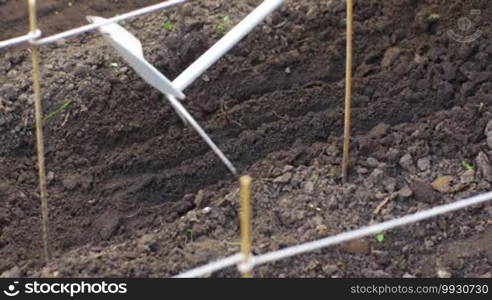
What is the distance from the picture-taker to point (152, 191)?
403 cm

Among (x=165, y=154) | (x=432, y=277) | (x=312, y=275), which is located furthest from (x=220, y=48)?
(x=432, y=277)

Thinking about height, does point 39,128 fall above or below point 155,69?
below

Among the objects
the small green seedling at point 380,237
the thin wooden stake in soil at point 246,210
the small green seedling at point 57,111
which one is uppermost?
the small green seedling at point 57,111

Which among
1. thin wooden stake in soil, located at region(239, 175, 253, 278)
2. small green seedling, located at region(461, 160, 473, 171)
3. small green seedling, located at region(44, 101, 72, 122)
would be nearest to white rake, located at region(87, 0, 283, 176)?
small green seedling, located at region(44, 101, 72, 122)

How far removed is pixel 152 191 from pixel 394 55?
1.39 metres

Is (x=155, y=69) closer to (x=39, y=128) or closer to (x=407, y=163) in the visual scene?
(x=39, y=128)

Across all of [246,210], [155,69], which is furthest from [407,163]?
[246,210]

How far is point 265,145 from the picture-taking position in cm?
419

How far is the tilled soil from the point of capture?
3633 millimetres

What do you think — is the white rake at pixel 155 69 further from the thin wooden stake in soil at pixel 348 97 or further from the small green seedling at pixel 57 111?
the small green seedling at pixel 57 111

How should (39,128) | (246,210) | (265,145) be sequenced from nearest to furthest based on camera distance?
(246,210), (39,128), (265,145)

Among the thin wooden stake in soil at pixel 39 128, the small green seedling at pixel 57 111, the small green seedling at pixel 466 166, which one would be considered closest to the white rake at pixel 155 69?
the thin wooden stake in soil at pixel 39 128

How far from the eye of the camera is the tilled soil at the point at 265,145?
11.9 ft

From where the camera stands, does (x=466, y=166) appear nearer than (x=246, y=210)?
No
